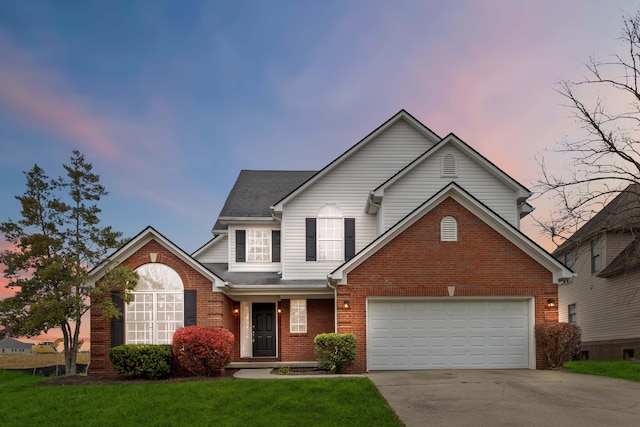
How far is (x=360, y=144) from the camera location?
64.6ft

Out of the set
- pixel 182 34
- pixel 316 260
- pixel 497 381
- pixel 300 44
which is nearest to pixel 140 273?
pixel 316 260

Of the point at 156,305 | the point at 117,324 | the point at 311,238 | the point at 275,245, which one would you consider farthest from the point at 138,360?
the point at 311,238

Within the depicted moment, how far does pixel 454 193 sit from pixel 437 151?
3.69 meters

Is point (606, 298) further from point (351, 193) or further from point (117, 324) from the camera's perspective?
point (117, 324)

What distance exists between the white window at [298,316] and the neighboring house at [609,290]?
11.7 metres

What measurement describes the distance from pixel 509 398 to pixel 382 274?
222 inches

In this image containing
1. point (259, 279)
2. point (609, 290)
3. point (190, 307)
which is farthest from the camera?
point (609, 290)

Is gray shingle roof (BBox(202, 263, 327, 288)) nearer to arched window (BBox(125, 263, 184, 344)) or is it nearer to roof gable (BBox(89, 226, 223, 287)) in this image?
roof gable (BBox(89, 226, 223, 287))

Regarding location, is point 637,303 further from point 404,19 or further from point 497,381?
point 404,19

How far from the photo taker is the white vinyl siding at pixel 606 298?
2178 centimetres

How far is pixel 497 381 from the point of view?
12.6 metres

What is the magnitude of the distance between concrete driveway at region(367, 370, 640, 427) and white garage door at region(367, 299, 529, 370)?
1.13 meters

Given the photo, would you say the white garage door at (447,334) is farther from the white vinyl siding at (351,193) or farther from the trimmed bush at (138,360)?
the trimmed bush at (138,360)

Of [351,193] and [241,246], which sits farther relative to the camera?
[241,246]
